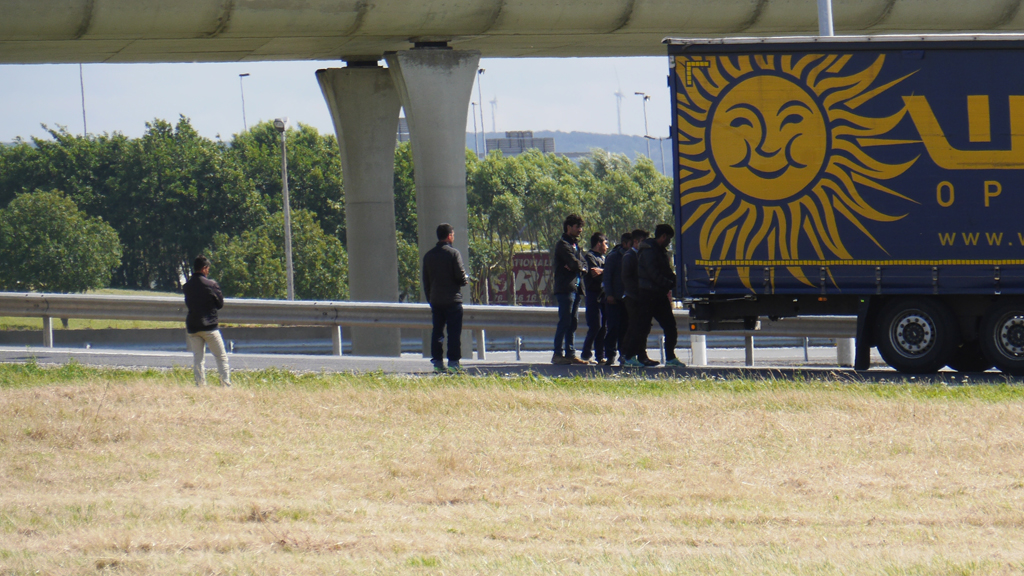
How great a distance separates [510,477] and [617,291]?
21.8ft

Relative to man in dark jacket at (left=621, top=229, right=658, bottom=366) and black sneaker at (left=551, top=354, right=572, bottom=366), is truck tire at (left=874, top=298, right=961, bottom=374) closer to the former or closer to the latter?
man in dark jacket at (left=621, top=229, right=658, bottom=366)

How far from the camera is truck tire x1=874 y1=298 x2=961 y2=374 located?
1287 centimetres

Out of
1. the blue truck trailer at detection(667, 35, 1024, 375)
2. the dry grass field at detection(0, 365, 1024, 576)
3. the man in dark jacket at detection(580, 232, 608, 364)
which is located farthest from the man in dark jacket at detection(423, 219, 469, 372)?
the blue truck trailer at detection(667, 35, 1024, 375)

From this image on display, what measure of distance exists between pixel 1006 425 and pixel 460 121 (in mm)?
13211

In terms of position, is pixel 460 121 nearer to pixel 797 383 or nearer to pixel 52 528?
pixel 797 383

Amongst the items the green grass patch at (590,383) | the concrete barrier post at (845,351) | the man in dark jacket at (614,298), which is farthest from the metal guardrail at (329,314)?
the green grass patch at (590,383)

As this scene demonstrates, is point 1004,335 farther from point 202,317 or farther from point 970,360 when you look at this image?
point 202,317

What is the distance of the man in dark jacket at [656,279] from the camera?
44.5ft

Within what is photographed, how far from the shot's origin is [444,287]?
512 inches

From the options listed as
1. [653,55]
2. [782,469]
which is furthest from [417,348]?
[782,469]

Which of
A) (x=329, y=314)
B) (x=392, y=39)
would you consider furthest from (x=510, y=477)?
(x=392, y=39)

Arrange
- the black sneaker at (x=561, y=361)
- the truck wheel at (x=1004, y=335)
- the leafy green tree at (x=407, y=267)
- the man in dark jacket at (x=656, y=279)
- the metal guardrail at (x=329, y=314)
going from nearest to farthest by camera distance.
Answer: the truck wheel at (x=1004, y=335), the man in dark jacket at (x=656, y=279), the black sneaker at (x=561, y=361), the metal guardrail at (x=329, y=314), the leafy green tree at (x=407, y=267)

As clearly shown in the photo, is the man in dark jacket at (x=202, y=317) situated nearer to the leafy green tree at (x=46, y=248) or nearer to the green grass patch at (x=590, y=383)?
the green grass patch at (x=590, y=383)

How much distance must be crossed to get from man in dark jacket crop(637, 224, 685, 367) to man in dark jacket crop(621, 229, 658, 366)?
Answer: 0.13 ft
